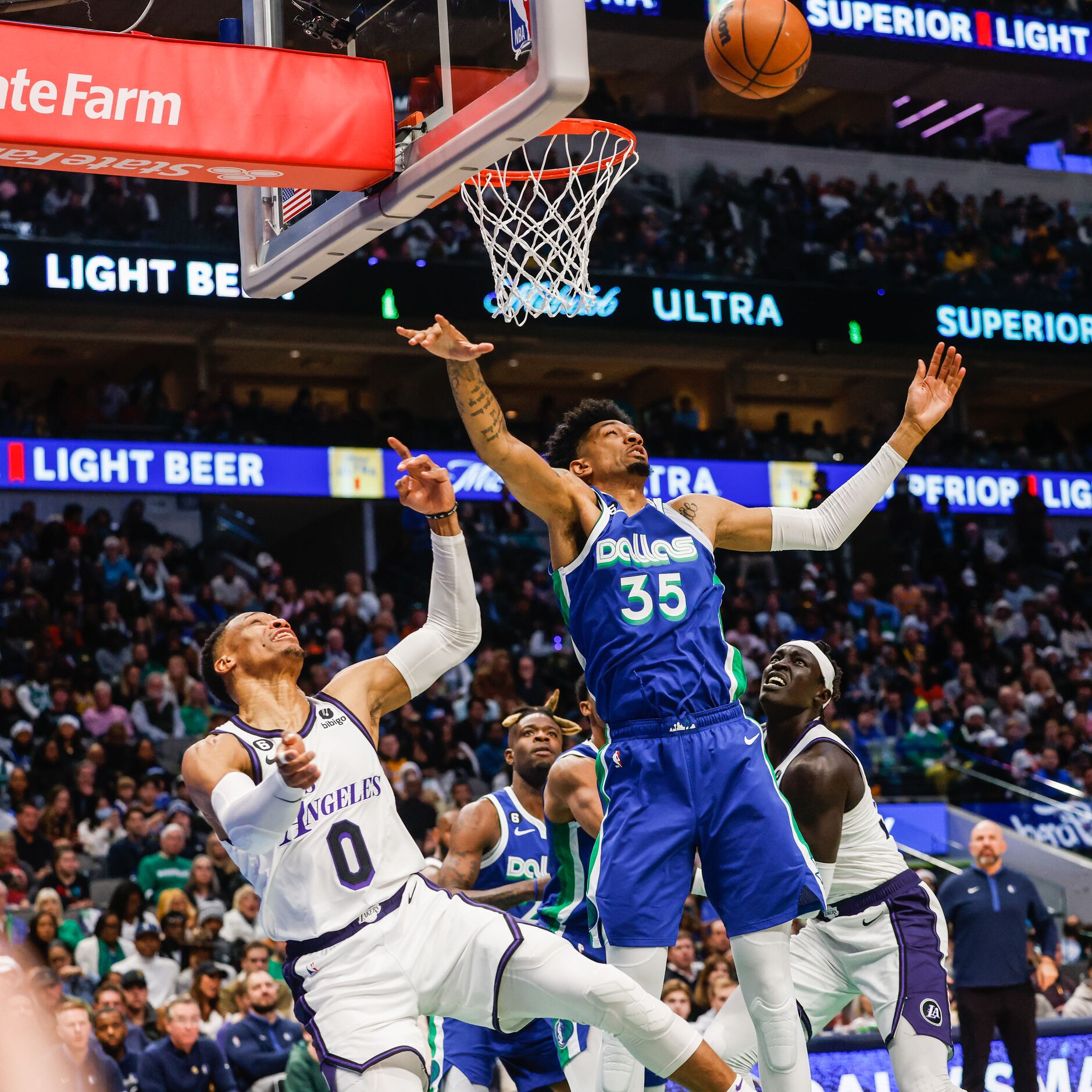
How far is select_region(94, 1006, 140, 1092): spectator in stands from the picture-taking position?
9.70 m

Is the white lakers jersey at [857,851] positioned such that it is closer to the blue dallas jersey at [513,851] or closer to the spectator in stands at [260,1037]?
the blue dallas jersey at [513,851]

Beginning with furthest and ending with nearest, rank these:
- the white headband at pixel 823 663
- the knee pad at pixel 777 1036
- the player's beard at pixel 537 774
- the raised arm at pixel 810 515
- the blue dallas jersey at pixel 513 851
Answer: the blue dallas jersey at pixel 513 851, the player's beard at pixel 537 774, the white headband at pixel 823 663, the raised arm at pixel 810 515, the knee pad at pixel 777 1036

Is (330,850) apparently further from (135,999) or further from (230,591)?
(230,591)

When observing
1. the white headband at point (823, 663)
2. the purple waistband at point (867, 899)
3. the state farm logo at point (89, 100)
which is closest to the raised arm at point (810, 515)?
the white headband at point (823, 663)

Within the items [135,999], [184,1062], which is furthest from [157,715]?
[184,1062]

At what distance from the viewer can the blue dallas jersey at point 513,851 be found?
24.9 feet

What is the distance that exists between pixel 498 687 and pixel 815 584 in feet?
21.0

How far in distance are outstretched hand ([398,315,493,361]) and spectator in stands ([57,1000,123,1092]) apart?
17.9 feet

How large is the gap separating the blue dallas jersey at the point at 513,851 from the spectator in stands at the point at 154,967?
15.5 ft

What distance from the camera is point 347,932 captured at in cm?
511

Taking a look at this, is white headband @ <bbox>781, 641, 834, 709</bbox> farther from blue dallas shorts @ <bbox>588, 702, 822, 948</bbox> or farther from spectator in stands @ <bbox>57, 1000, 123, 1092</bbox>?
spectator in stands @ <bbox>57, 1000, 123, 1092</bbox>

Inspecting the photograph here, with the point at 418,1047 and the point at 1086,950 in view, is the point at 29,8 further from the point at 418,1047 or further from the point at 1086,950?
the point at 1086,950

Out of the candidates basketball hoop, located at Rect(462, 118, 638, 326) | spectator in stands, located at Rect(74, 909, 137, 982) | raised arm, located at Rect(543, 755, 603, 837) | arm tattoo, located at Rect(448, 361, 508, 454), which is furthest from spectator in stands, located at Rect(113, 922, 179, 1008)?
arm tattoo, located at Rect(448, 361, 508, 454)

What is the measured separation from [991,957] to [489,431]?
6176 millimetres
